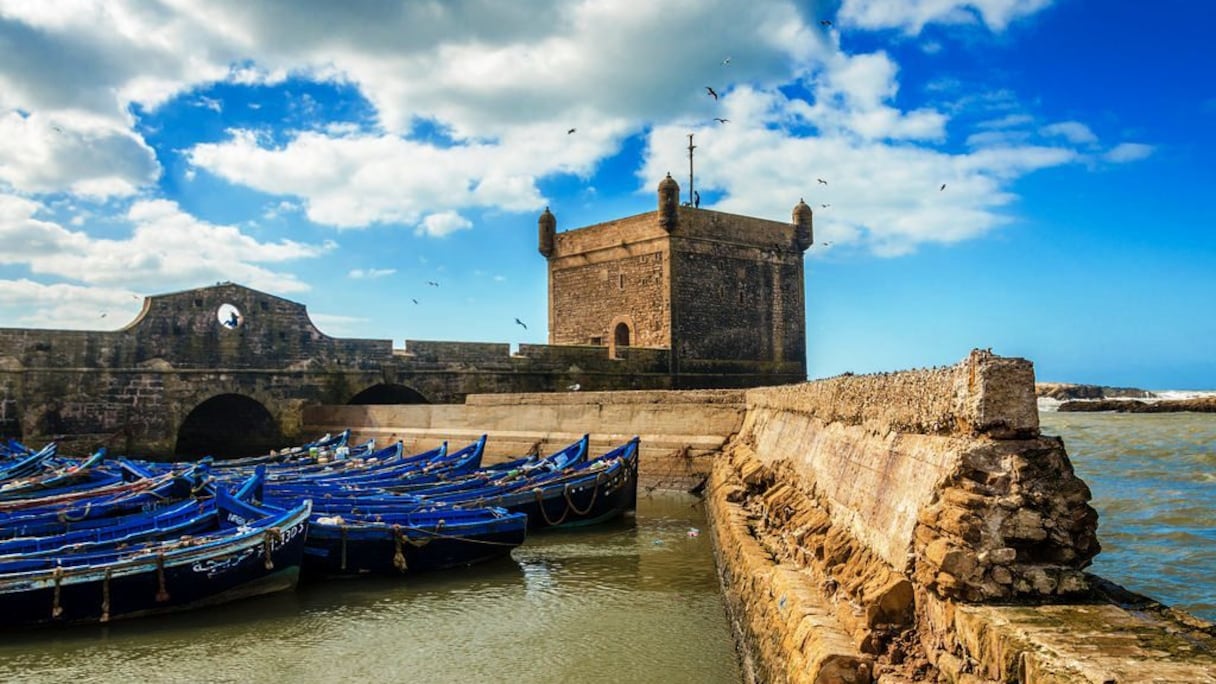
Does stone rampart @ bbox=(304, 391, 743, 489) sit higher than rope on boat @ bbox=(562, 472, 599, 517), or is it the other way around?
stone rampart @ bbox=(304, 391, 743, 489)

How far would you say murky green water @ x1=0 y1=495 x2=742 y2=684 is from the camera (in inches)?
281

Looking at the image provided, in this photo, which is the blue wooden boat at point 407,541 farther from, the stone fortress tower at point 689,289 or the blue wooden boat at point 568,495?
the stone fortress tower at point 689,289

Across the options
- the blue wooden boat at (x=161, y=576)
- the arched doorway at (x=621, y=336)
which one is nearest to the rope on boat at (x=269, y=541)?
the blue wooden boat at (x=161, y=576)

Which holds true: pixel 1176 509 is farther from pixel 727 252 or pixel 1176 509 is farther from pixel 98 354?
pixel 98 354

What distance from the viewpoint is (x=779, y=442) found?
11.2m

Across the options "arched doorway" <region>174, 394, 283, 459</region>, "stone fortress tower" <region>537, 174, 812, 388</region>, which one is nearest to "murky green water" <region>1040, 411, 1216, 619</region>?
"stone fortress tower" <region>537, 174, 812, 388</region>

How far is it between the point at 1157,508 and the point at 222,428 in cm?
2334

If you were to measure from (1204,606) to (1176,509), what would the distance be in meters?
5.61

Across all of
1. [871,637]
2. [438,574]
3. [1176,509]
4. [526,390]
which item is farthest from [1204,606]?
[526,390]

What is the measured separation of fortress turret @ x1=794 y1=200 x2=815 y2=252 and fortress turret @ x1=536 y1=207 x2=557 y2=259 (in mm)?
9176

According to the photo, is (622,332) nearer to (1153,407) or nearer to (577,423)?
(577,423)

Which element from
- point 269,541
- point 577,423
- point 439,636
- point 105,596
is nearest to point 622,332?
point 577,423

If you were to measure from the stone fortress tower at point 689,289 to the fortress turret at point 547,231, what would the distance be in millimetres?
51

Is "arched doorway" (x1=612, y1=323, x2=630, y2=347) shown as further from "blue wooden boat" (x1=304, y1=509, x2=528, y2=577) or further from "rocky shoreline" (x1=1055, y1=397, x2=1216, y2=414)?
"rocky shoreline" (x1=1055, y1=397, x2=1216, y2=414)
